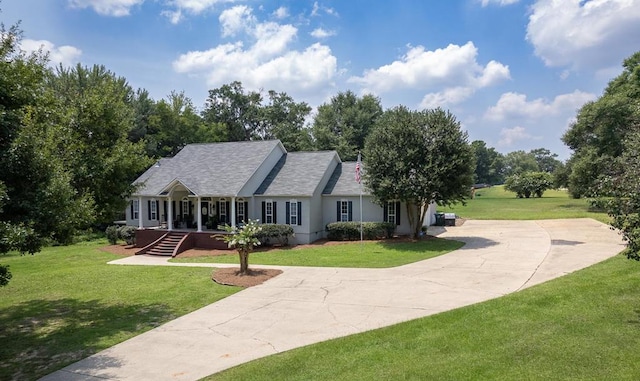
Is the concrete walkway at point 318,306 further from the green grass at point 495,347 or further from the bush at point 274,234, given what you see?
the bush at point 274,234

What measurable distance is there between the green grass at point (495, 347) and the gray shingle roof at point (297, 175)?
16.9 m

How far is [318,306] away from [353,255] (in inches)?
350

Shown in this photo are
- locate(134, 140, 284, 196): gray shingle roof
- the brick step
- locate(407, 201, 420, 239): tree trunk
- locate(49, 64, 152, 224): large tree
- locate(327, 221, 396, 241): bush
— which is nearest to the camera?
locate(49, 64, 152, 224): large tree

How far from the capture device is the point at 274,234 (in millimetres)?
24531

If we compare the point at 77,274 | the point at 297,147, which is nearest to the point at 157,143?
the point at 297,147

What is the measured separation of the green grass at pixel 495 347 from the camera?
638 centimetres

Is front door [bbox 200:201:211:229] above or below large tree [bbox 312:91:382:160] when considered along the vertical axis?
below

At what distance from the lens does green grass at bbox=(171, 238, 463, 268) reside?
1786cm

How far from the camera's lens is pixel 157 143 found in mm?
45656

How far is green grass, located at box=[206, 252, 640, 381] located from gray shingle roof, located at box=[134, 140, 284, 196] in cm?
1821

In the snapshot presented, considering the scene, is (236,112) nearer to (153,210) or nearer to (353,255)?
(153,210)

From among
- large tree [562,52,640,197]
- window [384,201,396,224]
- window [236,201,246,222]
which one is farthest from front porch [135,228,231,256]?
large tree [562,52,640,197]

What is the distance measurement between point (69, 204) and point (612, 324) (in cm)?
1120

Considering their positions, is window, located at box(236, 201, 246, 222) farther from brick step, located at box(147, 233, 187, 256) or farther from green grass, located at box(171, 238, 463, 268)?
green grass, located at box(171, 238, 463, 268)
